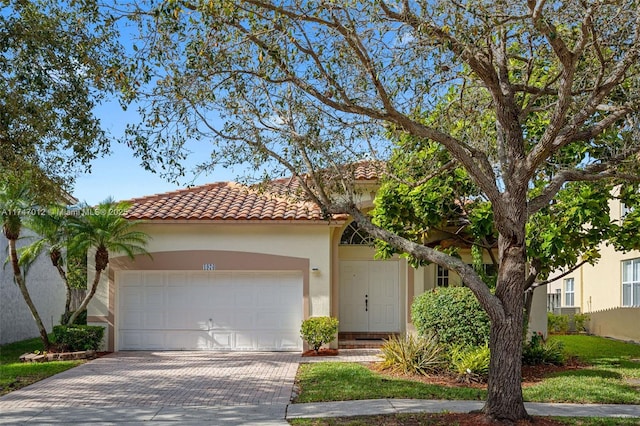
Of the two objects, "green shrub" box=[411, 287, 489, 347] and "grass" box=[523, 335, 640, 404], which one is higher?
"green shrub" box=[411, 287, 489, 347]

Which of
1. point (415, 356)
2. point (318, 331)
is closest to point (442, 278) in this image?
point (318, 331)

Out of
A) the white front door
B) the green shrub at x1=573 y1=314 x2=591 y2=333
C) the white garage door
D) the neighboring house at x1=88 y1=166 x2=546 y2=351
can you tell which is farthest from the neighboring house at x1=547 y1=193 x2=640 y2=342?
the white garage door

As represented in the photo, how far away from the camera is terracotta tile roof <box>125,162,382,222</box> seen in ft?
58.9

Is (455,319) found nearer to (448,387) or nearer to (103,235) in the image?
(448,387)

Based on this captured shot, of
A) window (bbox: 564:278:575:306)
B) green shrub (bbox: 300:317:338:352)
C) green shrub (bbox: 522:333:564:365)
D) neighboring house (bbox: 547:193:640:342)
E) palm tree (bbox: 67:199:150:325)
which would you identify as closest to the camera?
green shrub (bbox: 522:333:564:365)

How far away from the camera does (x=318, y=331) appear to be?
17312mm

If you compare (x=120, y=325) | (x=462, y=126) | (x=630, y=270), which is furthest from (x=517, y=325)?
(x=630, y=270)

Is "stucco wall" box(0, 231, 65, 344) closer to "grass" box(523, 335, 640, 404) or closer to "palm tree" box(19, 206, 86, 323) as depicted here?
"palm tree" box(19, 206, 86, 323)

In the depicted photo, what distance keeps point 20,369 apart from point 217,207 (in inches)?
250

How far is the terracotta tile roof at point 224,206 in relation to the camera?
17938 mm

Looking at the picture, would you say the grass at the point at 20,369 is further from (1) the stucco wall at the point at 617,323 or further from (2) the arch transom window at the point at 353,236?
(1) the stucco wall at the point at 617,323

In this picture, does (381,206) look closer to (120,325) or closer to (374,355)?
(374,355)

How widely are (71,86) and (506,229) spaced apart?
22.5 ft

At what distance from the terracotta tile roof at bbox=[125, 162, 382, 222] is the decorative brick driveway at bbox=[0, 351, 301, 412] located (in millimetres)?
3501
